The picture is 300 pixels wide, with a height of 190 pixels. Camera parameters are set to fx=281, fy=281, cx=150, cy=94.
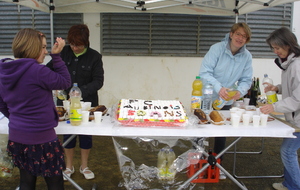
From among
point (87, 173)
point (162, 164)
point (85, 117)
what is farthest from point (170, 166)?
point (87, 173)

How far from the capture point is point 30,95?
1938 millimetres

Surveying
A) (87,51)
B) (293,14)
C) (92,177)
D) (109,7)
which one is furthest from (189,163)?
(293,14)

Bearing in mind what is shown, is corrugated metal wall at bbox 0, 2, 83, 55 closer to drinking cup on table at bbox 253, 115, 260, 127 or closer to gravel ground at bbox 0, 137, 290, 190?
gravel ground at bbox 0, 137, 290, 190

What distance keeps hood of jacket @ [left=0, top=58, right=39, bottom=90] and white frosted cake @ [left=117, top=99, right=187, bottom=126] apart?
0.83m

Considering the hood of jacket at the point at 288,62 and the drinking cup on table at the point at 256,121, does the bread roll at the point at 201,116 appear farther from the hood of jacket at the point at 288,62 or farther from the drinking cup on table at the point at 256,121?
the hood of jacket at the point at 288,62

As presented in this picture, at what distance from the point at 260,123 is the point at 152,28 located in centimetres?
360

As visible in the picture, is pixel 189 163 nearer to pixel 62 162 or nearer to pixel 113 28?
pixel 62 162

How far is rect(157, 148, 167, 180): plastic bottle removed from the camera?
9.16 ft

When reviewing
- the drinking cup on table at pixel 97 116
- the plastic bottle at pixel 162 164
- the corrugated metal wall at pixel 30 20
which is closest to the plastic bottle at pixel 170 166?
the plastic bottle at pixel 162 164

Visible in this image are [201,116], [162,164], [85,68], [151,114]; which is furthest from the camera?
[85,68]

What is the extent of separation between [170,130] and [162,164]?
2.13 ft

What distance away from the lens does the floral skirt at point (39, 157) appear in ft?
6.69

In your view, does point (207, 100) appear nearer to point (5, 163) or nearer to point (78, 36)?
point (78, 36)

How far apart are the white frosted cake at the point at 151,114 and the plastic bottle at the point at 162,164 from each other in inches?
20.4
